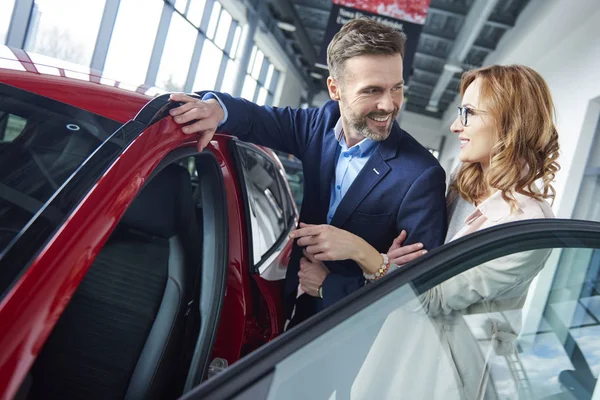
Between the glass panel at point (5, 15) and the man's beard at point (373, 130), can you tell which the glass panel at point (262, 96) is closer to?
the glass panel at point (5, 15)

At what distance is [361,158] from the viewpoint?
1915 mm

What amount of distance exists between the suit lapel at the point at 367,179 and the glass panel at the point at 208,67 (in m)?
10.2

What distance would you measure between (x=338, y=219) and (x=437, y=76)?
1593cm

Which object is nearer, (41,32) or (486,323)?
(486,323)

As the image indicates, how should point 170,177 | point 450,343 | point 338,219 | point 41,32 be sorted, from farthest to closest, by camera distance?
point 41,32 → point 338,219 → point 170,177 → point 450,343

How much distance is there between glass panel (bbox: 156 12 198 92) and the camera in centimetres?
998

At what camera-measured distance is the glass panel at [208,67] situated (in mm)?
11680

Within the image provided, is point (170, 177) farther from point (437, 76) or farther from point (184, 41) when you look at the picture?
point (437, 76)

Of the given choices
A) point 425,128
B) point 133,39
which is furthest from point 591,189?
point 425,128

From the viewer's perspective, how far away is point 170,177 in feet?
5.28

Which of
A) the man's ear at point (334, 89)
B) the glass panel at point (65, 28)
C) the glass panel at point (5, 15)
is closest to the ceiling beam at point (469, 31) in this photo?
the glass panel at point (65, 28)

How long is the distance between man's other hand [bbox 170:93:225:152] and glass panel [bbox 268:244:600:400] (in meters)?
0.72

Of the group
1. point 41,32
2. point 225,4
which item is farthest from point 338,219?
point 225,4

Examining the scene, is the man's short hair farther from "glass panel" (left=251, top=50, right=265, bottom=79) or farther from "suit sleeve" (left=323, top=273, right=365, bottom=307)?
"glass panel" (left=251, top=50, right=265, bottom=79)
